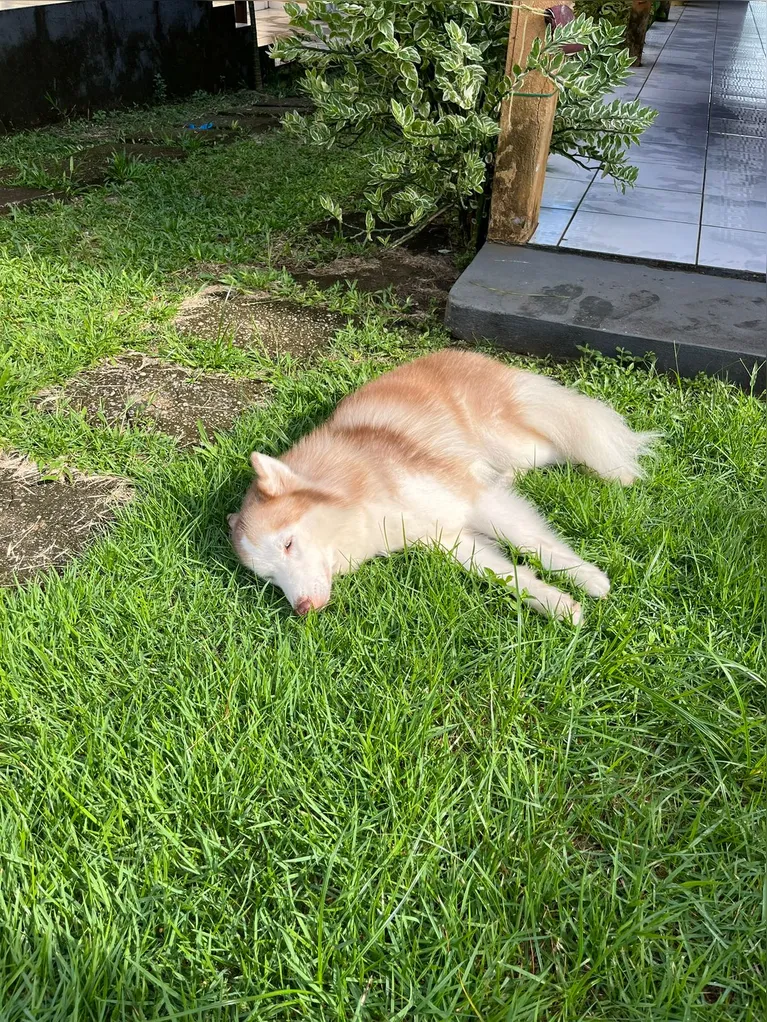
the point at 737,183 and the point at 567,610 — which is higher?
the point at 737,183

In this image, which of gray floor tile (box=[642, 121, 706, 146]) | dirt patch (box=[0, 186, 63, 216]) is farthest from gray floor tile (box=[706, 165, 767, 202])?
dirt patch (box=[0, 186, 63, 216])

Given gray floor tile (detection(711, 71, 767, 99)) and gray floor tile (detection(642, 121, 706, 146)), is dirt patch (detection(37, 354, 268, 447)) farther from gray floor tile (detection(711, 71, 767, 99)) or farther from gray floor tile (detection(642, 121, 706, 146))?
gray floor tile (detection(711, 71, 767, 99))

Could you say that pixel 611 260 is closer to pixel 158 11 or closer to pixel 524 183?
pixel 524 183

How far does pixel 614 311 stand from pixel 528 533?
64.6 inches

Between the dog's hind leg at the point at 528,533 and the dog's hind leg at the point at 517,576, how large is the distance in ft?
0.19

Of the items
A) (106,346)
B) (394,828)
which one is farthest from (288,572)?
(106,346)

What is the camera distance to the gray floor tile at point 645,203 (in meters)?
4.69

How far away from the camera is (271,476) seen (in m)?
2.29

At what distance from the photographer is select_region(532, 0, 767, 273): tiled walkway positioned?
14.0ft

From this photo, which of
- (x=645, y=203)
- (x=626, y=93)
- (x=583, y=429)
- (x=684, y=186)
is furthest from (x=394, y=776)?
(x=626, y=93)

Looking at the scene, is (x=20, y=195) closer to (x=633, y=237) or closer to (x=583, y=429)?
(x=633, y=237)

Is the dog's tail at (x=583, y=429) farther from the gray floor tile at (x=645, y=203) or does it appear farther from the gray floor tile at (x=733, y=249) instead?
the gray floor tile at (x=645, y=203)

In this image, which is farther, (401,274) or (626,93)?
(626,93)

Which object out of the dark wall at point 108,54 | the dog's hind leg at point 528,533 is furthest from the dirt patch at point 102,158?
the dog's hind leg at point 528,533
